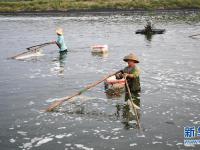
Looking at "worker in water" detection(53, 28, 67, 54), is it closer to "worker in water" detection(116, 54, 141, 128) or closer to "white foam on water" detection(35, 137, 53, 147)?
"worker in water" detection(116, 54, 141, 128)

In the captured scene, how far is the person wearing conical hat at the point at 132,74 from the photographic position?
1916cm

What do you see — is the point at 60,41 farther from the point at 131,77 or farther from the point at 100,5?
the point at 100,5

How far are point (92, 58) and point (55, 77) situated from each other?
306 inches

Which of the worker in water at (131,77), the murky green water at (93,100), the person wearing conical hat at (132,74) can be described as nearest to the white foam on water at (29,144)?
the murky green water at (93,100)

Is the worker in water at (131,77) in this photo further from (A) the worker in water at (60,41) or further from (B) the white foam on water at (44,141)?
Answer: (A) the worker in water at (60,41)

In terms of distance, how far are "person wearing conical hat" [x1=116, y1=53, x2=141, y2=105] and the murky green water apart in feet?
1.60

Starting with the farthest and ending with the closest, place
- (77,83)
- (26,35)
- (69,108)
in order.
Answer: (26,35) < (77,83) < (69,108)

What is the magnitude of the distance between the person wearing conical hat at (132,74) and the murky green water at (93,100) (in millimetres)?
488

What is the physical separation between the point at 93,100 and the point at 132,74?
243 cm

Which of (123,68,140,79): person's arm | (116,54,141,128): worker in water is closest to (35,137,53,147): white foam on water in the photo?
(116,54,141,128): worker in water

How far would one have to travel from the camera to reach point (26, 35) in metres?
49.1

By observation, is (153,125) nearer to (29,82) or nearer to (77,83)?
(77,83)

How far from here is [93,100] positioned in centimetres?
1938

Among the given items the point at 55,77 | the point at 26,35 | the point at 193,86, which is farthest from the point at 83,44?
the point at 193,86
